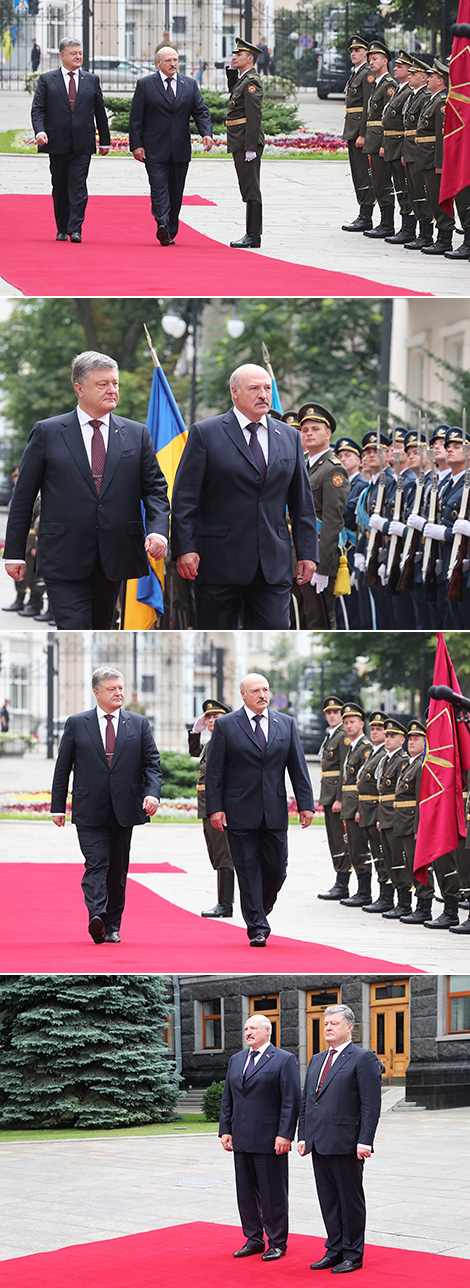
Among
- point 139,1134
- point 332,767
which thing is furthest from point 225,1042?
point 332,767

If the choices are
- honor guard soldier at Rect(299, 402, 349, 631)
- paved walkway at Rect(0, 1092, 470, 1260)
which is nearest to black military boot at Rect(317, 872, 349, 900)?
paved walkway at Rect(0, 1092, 470, 1260)

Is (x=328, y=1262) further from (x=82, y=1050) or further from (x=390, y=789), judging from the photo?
(x=82, y=1050)

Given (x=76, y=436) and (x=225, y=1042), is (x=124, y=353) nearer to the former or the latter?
(x=225, y=1042)

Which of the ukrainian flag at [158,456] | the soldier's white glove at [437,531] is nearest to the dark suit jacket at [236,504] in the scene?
the ukrainian flag at [158,456]

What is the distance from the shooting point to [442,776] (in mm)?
7105

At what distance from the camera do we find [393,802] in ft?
30.5

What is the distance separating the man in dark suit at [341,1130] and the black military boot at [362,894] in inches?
107

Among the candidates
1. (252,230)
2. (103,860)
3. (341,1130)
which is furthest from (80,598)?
(252,230)

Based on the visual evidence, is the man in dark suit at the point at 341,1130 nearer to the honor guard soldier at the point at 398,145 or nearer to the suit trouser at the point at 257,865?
the suit trouser at the point at 257,865

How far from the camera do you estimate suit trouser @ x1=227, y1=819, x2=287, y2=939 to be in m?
6.46

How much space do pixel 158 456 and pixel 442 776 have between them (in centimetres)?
207

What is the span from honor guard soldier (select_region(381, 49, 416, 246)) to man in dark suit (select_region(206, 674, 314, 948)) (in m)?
4.66

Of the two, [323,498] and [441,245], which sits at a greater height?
[441,245]

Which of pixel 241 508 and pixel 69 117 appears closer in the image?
pixel 241 508
